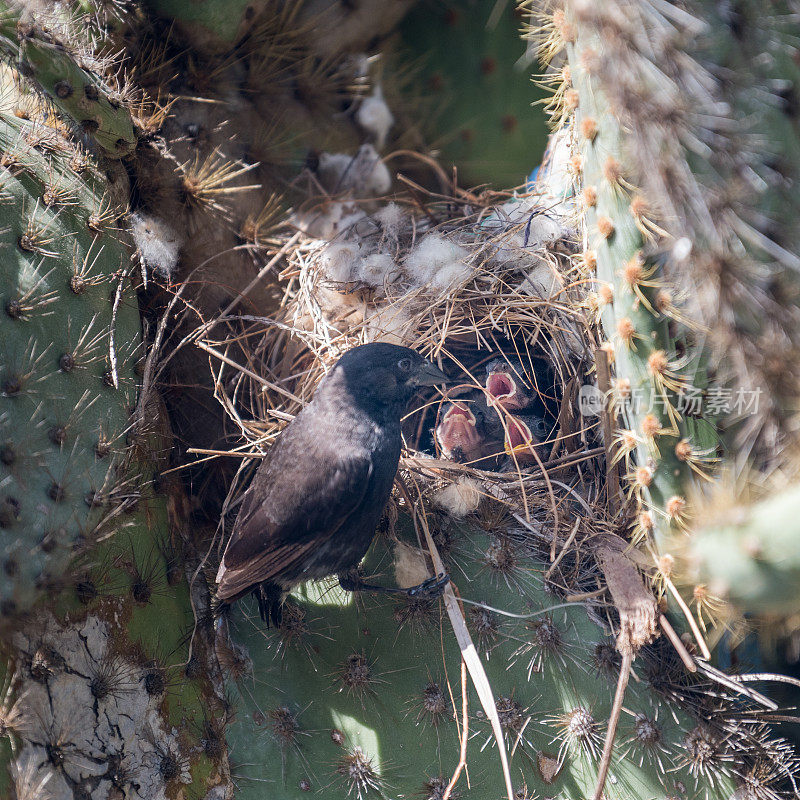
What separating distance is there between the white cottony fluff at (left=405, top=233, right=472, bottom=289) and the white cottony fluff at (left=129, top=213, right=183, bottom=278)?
28.4 inches

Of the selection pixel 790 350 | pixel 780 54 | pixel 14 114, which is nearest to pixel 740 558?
pixel 790 350

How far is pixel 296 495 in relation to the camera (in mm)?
1641

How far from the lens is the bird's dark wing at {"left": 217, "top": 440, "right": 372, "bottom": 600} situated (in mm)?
1592

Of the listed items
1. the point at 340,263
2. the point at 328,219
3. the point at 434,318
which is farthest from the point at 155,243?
the point at 434,318

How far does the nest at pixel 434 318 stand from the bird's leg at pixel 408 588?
0.30 meters

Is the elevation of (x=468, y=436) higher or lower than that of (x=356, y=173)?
lower

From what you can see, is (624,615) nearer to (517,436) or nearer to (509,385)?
(517,436)

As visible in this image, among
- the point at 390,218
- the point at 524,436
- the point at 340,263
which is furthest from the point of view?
the point at 390,218

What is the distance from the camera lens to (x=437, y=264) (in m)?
2.14

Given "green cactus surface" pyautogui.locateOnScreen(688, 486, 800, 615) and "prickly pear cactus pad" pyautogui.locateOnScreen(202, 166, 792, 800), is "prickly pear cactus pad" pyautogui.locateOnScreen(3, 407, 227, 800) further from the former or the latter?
"green cactus surface" pyautogui.locateOnScreen(688, 486, 800, 615)

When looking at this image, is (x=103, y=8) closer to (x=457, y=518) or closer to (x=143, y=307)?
(x=143, y=307)

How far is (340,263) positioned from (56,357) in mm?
998

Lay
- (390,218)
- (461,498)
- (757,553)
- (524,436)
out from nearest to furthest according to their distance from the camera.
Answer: (757,553) < (461,498) < (524,436) < (390,218)

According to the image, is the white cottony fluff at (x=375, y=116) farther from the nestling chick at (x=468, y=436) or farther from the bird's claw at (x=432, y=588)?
the bird's claw at (x=432, y=588)
